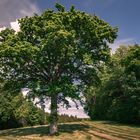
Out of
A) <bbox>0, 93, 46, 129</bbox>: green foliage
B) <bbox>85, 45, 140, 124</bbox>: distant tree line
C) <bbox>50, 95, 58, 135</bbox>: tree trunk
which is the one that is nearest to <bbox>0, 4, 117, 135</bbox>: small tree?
<bbox>50, 95, 58, 135</bbox>: tree trunk

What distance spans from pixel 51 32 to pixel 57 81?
7056 mm

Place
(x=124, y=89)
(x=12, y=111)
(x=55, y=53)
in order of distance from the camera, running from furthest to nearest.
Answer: (x=12, y=111), (x=124, y=89), (x=55, y=53)

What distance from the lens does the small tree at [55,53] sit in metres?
46.4

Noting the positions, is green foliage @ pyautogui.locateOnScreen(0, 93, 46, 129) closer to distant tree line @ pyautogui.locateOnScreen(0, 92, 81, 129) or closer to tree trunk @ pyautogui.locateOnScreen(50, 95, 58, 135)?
distant tree line @ pyautogui.locateOnScreen(0, 92, 81, 129)

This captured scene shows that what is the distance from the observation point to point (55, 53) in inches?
1868

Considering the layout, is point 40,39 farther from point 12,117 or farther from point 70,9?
point 12,117

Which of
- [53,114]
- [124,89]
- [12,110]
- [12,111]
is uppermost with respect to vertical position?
[124,89]

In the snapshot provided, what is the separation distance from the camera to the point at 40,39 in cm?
4903

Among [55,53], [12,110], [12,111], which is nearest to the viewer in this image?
[55,53]

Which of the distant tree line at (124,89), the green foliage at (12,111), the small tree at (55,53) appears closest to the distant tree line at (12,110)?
the green foliage at (12,111)

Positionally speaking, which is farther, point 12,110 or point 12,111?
point 12,111

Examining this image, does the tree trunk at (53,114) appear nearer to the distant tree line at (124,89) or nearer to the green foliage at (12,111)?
the distant tree line at (124,89)

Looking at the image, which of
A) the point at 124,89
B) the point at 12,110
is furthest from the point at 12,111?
the point at 124,89

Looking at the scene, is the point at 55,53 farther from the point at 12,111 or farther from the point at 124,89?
the point at 12,111
